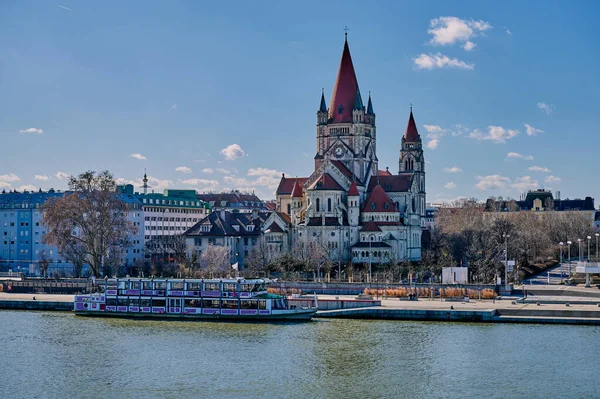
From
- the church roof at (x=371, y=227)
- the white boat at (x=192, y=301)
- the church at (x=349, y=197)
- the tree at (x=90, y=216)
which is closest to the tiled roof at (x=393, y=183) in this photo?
the church at (x=349, y=197)

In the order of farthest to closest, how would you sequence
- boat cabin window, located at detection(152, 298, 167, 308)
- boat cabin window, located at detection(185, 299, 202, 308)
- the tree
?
1. the tree
2. boat cabin window, located at detection(152, 298, 167, 308)
3. boat cabin window, located at detection(185, 299, 202, 308)

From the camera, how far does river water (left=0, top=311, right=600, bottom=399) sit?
1858 inches

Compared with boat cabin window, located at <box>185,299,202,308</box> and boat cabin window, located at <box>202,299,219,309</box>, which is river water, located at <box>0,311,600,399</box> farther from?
boat cabin window, located at <box>185,299,202,308</box>

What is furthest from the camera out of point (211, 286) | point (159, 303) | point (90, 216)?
point (90, 216)

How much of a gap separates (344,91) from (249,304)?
60298 millimetres

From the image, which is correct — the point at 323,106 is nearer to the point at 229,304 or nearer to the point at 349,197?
the point at 349,197

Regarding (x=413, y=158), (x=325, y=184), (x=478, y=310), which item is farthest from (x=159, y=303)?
(x=413, y=158)

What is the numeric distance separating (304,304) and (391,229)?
44.1m

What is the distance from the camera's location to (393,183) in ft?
419

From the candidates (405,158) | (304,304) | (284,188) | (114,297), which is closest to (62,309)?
(114,297)

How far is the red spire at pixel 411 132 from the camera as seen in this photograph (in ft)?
461

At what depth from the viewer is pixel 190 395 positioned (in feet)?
151

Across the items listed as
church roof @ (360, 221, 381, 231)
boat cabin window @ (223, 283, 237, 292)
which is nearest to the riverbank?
boat cabin window @ (223, 283, 237, 292)

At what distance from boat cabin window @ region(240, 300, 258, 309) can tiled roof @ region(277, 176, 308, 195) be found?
58375 mm
